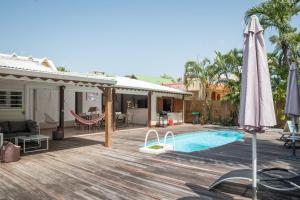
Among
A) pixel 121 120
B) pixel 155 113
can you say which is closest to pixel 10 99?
pixel 121 120

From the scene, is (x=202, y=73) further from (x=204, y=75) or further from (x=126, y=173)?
(x=126, y=173)

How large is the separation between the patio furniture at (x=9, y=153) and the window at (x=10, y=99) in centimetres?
624

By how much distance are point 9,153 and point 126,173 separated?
372 cm

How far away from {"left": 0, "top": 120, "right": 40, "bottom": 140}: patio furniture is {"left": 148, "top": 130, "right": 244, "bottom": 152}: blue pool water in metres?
5.13

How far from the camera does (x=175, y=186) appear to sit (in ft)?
16.9

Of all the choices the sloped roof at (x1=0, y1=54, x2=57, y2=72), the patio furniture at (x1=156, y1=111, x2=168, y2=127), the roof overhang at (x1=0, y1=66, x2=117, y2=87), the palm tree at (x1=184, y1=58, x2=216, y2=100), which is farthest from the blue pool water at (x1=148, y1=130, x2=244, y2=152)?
the sloped roof at (x1=0, y1=54, x2=57, y2=72)

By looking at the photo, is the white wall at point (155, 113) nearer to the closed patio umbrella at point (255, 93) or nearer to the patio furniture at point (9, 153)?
the patio furniture at point (9, 153)

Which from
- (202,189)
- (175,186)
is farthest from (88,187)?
(202,189)

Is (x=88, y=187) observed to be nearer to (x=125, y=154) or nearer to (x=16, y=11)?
(x=125, y=154)

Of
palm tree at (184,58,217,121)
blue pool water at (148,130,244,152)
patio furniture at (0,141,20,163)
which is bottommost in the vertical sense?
blue pool water at (148,130,244,152)

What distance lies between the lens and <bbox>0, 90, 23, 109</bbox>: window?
1269cm

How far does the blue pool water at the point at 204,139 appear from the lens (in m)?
12.0

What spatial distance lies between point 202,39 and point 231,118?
6.76m

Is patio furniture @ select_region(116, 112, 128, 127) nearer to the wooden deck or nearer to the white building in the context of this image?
the white building
